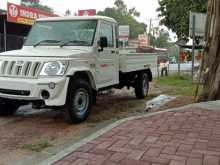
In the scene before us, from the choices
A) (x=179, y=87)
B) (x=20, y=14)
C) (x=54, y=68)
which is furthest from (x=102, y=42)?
(x=20, y=14)

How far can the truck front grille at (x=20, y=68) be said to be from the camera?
7113 mm

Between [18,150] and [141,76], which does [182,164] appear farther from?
[141,76]

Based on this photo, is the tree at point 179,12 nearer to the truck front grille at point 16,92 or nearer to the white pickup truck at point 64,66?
the white pickup truck at point 64,66

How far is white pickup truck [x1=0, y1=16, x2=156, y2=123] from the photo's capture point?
22.9 feet

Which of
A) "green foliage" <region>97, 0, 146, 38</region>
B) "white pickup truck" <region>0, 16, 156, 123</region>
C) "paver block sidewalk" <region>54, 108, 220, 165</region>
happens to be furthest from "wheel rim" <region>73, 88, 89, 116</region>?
"green foliage" <region>97, 0, 146, 38</region>

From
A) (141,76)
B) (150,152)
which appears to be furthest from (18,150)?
(141,76)

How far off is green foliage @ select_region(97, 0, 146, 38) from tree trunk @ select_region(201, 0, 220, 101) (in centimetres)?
7252

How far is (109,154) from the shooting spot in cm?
477

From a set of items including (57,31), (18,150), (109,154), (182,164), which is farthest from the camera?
(57,31)

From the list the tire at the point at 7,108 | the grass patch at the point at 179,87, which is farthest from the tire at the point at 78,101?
the grass patch at the point at 179,87

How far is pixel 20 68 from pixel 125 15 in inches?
3489

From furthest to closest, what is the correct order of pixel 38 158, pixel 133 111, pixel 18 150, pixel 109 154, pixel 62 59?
pixel 133 111, pixel 62 59, pixel 18 150, pixel 38 158, pixel 109 154

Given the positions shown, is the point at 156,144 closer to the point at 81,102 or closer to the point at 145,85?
the point at 81,102

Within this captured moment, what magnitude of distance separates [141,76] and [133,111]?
2465 millimetres
